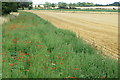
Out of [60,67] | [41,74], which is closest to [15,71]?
[41,74]

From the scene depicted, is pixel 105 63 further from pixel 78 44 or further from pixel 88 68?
pixel 78 44

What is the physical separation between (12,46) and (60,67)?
12.5ft

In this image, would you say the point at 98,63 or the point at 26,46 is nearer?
the point at 98,63

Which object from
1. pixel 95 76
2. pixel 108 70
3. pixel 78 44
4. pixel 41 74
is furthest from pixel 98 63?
pixel 78 44

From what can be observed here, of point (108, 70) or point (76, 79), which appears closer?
point (76, 79)

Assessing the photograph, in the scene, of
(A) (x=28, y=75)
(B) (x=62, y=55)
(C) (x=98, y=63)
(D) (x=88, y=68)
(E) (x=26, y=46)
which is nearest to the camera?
(A) (x=28, y=75)

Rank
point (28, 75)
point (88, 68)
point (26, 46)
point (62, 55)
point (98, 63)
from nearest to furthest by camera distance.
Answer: point (28, 75), point (88, 68), point (98, 63), point (62, 55), point (26, 46)

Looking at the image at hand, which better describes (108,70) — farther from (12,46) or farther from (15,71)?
(12,46)

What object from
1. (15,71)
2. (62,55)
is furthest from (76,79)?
(62,55)

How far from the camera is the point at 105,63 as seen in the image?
19.5 ft

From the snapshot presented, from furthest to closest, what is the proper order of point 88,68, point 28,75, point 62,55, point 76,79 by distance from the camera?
1. point 62,55
2. point 88,68
3. point 28,75
4. point 76,79

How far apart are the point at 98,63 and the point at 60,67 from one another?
1202 mm

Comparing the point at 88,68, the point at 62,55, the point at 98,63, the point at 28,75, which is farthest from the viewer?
the point at 62,55

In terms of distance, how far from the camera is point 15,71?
5258 millimetres
